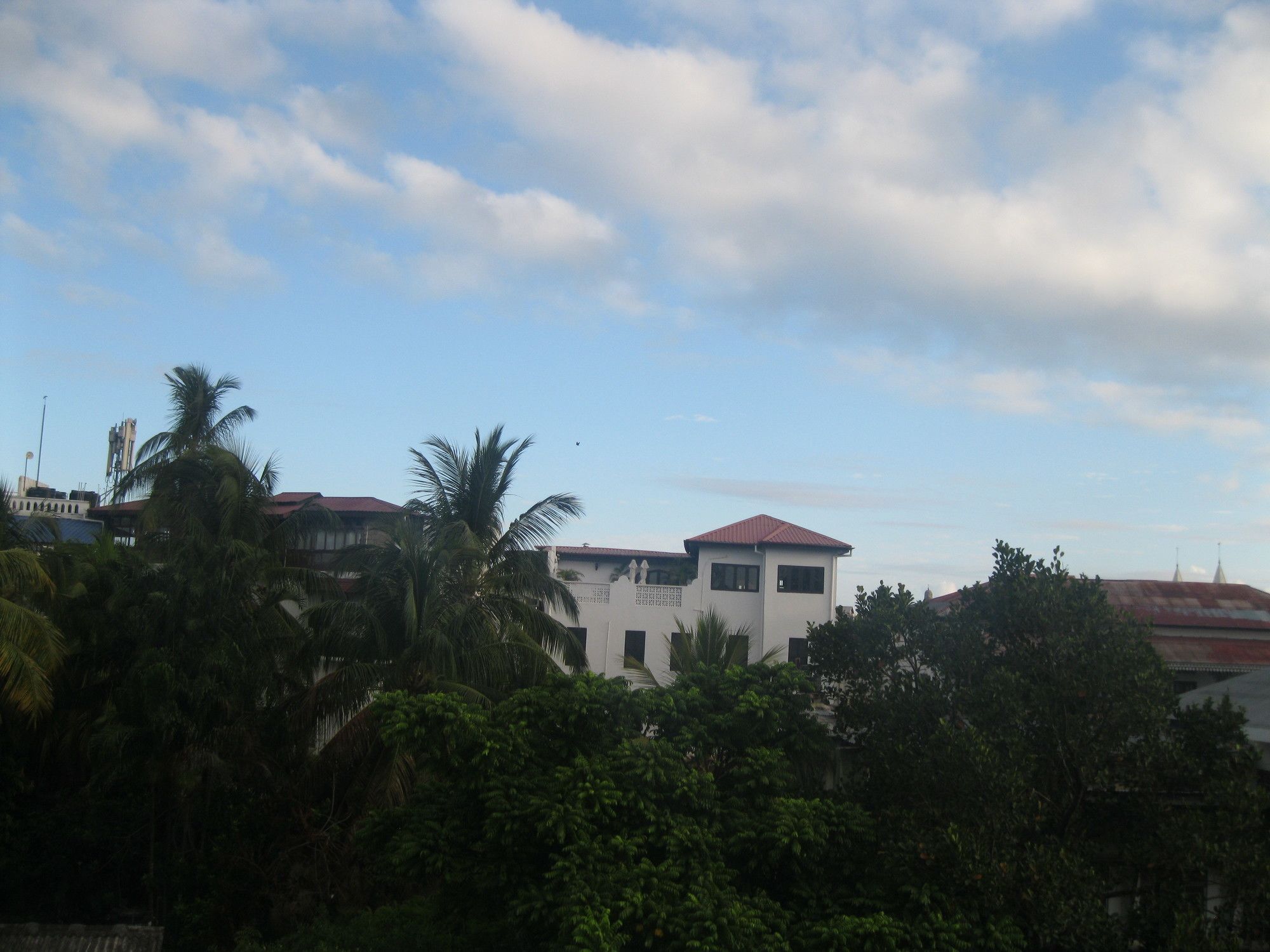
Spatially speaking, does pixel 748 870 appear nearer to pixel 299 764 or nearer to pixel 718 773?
pixel 718 773

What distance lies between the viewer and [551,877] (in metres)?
9.95

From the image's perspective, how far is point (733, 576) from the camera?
3403 centimetres

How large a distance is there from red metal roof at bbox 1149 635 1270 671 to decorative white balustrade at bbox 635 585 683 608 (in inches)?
611

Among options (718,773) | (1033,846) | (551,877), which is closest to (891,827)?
(1033,846)

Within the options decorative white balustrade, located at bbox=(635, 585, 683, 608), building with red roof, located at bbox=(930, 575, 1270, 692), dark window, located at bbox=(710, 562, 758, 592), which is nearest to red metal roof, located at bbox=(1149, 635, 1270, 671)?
building with red roof, located at bbox=(930, 575, 1270, 692)

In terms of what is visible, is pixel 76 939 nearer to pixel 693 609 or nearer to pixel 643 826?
pixel 643 826

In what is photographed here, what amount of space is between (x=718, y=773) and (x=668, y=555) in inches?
1036

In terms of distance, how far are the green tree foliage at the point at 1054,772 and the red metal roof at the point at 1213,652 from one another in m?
24.8

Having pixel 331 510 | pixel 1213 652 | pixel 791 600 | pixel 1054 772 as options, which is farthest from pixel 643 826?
pixel 1213 652

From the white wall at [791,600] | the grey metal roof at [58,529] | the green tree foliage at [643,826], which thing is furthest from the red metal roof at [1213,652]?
the grey metal roof at [58,529]

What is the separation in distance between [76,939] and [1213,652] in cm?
3405

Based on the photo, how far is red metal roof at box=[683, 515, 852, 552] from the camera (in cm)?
3284

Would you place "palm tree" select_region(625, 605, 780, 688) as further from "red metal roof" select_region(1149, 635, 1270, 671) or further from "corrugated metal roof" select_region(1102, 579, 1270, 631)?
"corrugated metal roof" select_region(1102, 579, 1270, 631)

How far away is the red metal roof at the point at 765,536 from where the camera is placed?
1293 inches
